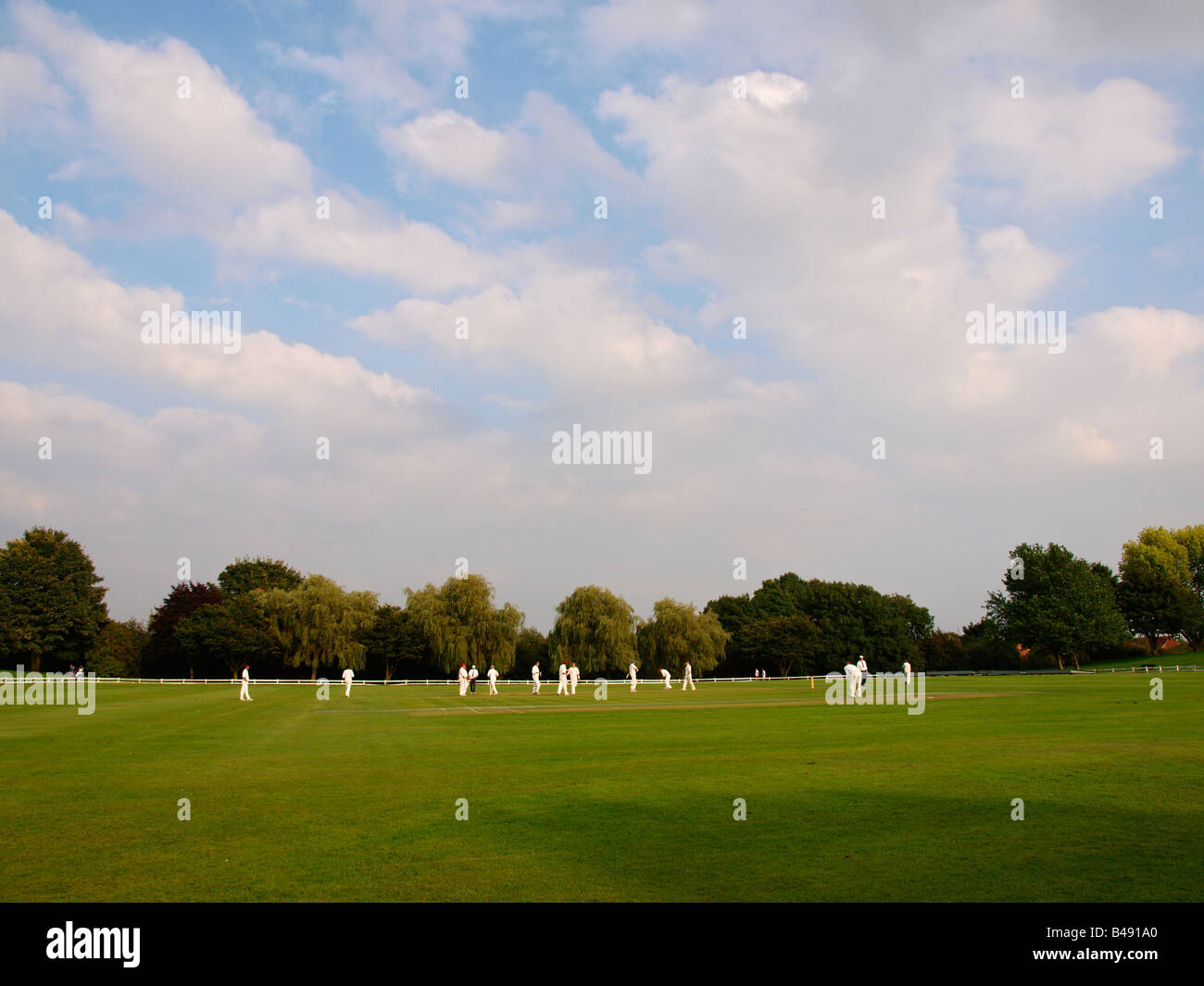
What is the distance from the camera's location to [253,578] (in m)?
111

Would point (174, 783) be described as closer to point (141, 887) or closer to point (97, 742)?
point (141, 887)

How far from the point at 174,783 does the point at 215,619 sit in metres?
75.9

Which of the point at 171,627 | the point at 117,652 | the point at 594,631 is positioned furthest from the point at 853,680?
the point at 117,652

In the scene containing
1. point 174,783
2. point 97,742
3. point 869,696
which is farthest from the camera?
point 869,696

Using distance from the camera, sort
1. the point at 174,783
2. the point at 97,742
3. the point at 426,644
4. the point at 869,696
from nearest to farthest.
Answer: the point at 174,783
the point at 97,742
the point at 869,696
the point at 426,644

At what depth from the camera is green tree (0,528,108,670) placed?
279 feet

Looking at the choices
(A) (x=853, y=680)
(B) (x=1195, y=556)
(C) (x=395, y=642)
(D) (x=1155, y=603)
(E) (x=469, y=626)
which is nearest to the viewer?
(A) (x=853, y=680)

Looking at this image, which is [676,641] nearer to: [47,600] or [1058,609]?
[1058,609]

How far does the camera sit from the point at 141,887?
26.2 ft

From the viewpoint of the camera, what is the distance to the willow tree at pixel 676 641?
84.2 m

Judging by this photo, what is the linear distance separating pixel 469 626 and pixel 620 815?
6771cm

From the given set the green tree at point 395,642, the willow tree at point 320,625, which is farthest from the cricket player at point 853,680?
the willow tree at point 320,625

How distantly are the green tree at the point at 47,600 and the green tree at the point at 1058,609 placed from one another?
11000 centimetres
